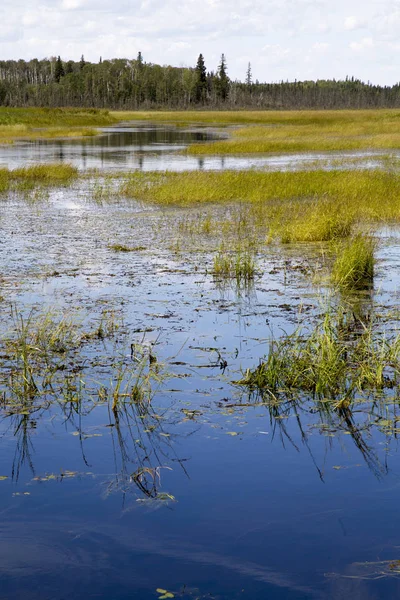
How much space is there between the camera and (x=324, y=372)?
7.75 m

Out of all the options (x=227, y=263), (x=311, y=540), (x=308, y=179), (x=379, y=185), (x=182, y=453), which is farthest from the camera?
(x=308, y=179)

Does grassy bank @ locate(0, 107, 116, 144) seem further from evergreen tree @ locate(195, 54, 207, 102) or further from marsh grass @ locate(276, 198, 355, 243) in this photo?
evergreen tree @ locate(195, 54, 207, 102)

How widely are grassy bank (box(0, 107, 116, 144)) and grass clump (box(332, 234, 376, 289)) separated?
4365 centimetres

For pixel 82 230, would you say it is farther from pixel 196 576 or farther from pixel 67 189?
pixel 196 576

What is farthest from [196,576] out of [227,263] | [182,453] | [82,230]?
[82,230]

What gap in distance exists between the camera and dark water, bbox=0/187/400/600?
477 cm

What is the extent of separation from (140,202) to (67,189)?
4.69 metres

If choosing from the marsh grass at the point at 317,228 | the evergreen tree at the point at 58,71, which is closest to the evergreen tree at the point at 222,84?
the evergreen tree at the point at 58,71

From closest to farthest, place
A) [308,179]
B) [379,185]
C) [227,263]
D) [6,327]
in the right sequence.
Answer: [6,327], [227,263], [379,185], [308,179]

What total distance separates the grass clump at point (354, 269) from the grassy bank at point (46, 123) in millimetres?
43646

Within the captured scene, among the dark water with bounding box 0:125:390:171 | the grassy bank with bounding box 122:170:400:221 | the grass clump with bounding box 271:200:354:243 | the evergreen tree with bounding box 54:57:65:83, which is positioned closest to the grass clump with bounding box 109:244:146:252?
the grass clump with bounding box 271:200:354:243

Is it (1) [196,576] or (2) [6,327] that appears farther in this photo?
(2) [6,327]

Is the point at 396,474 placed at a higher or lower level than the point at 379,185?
lower

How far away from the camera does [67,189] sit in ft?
89.3
